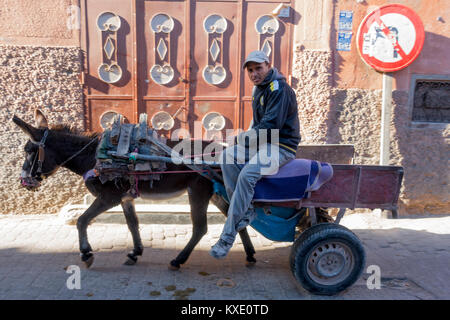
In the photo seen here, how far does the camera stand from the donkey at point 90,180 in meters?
3.40

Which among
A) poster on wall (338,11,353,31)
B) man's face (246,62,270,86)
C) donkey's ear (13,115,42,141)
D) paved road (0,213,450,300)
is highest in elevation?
poster on wall (338,11,353,31)

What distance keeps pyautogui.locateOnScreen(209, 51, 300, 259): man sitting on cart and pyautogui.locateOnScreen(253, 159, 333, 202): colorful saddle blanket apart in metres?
0.08

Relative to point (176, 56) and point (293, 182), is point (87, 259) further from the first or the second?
point (176, 56)

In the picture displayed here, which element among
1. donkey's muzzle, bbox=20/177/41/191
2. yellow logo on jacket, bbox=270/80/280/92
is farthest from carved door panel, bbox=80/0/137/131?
yellow logo on jacket, bbox=270/80/280/92

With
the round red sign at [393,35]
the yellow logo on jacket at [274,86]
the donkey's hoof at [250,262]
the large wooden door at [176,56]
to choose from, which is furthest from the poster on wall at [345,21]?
the donkey's hoof at [250,262]

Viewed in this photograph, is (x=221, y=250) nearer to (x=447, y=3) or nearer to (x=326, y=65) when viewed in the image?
(x=326, y=65)

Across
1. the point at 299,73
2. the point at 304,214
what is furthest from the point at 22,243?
the point at 299,73

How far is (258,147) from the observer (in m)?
3.12

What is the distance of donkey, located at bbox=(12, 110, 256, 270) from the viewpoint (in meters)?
3.40

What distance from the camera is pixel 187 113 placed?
557 centimetres

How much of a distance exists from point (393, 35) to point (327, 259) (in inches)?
157

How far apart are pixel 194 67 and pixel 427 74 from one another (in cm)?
379

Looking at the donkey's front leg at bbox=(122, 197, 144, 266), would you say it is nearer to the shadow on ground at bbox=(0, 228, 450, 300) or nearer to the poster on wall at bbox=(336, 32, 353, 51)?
the shadow on ground at bbox=(0, 228, 450, 300)

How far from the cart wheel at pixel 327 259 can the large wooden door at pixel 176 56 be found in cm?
298
